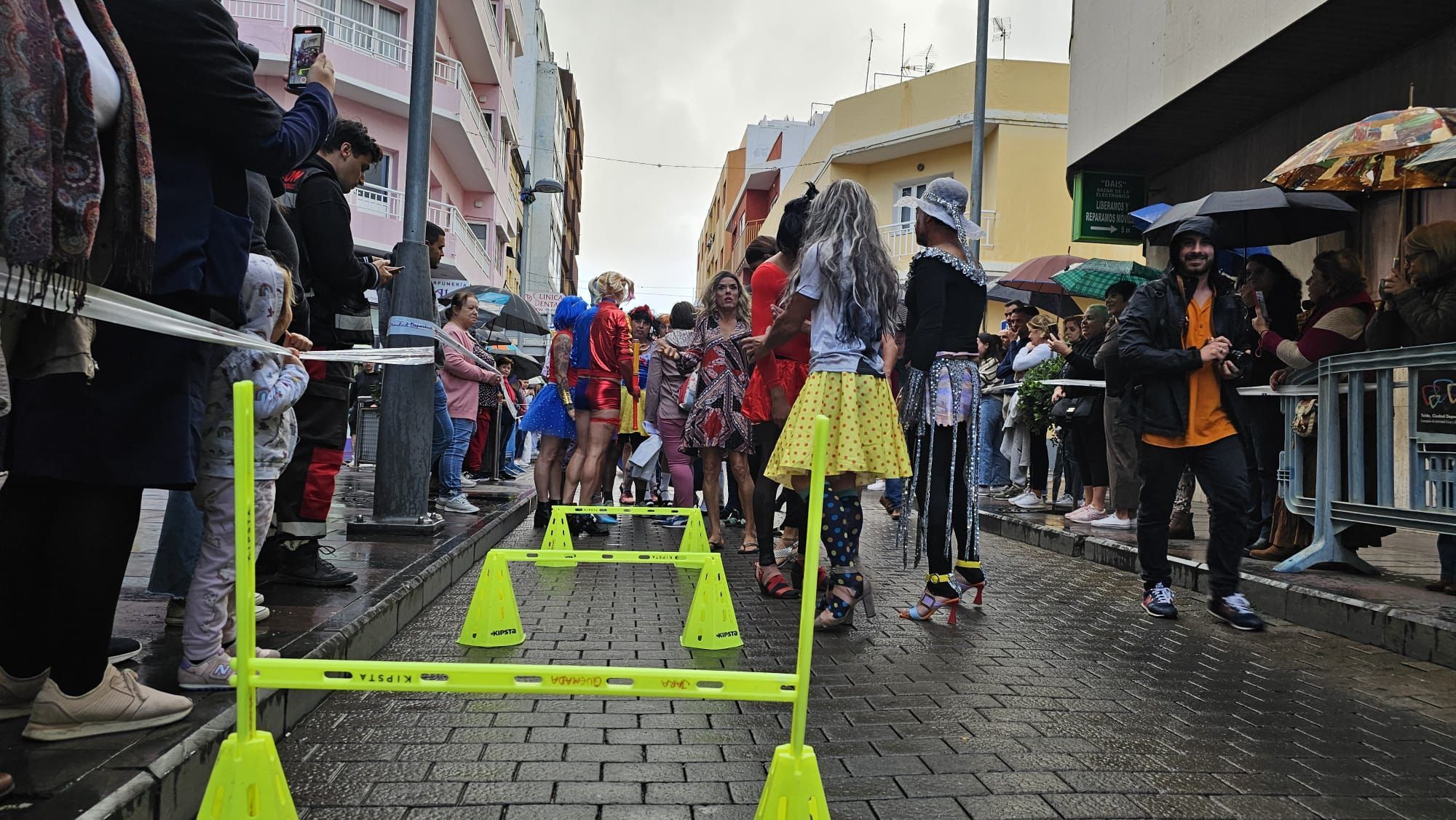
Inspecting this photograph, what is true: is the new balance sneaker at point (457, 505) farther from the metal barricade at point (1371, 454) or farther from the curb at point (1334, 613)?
the metal barricade at point (1371, 454)

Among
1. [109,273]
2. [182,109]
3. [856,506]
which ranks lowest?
[856,506]

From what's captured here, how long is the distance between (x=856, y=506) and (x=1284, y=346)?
374cm

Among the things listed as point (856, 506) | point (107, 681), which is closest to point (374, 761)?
point (107, 681)

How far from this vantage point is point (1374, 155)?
Result: 7.00 meters

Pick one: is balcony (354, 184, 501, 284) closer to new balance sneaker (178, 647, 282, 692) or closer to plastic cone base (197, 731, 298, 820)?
new balance sneaker (178, 647, 282, 692)

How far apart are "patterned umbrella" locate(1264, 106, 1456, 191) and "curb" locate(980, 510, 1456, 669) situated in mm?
2430

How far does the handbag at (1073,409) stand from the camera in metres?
9.59

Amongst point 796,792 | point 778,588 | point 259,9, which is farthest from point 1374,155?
point 259,9

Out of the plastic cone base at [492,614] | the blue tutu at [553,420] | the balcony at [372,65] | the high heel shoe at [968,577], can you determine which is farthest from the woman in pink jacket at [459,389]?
the balcony at [372,65]

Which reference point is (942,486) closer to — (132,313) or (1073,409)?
(132,313)

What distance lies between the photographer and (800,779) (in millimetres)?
2322

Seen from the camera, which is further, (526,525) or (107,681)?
(526,525)

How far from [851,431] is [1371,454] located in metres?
3.53

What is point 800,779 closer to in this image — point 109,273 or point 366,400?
point 109,273
